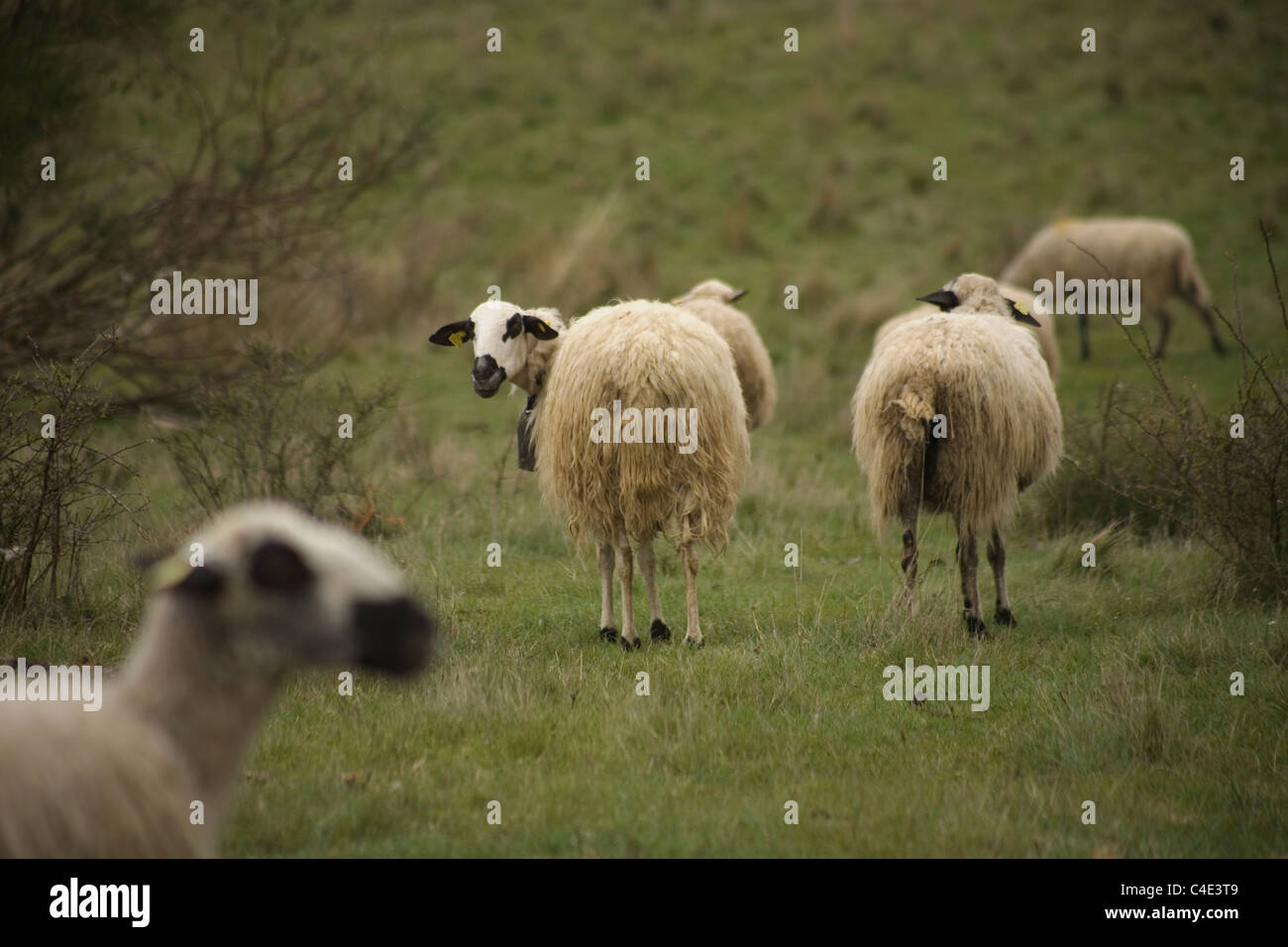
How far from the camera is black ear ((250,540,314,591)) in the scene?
2998 mm

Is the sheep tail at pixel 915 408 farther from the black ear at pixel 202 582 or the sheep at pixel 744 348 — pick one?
the black ear at pixel 202 582

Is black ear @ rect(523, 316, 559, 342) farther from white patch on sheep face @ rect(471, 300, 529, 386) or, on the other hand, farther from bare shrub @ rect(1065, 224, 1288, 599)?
bare shrub @ rect(1065, 224, 1288, 599)

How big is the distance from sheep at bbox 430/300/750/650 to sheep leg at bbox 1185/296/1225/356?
431 inches

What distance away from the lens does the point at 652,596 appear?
7117 millimetres

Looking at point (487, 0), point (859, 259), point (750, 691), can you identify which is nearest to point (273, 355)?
point (750, 691)

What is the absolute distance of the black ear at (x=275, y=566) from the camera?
3.00m

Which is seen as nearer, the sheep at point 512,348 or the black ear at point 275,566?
the black ear at point 275,566

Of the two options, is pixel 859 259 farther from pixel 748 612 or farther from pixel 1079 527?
pixel 748 612

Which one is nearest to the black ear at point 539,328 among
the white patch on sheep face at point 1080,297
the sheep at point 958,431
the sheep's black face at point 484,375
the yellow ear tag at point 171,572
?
the sheep's black face at point 484,375

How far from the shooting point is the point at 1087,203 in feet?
69.2

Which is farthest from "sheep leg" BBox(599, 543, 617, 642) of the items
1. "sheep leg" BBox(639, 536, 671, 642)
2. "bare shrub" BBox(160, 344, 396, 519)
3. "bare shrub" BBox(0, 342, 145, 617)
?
"bare shrub" BBox(0, 342, 145, 617)

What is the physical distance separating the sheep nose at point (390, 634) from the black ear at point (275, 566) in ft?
0.62

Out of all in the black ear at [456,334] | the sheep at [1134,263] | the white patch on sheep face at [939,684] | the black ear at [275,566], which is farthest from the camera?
the sheep at [1134,263]

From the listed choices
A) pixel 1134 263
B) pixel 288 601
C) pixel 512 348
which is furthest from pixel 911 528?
pixel 1134 263
